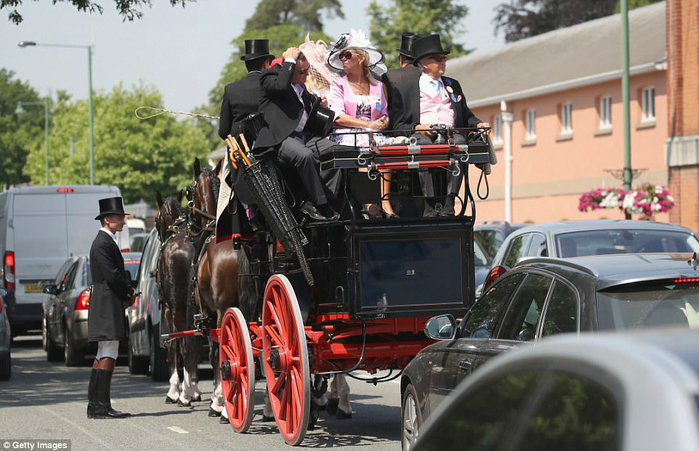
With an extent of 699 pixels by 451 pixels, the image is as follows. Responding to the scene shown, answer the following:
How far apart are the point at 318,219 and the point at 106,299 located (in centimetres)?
340

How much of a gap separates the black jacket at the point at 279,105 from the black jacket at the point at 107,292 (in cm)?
277

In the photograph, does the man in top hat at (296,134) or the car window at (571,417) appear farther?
the man in top hat at (296,134)

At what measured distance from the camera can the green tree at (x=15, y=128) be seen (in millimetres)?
120438

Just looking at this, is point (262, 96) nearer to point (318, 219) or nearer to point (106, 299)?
point (318, 219)

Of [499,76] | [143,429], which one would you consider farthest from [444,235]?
[499,76]

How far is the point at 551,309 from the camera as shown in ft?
20.5

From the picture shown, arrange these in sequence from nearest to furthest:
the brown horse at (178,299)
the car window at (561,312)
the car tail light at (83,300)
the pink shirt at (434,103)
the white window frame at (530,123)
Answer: the car window at (561,312)
the pink shirt at (434,103)
the brown horse at (178,299)
the car tail light at (83,300)
the white window frame at (530,123)

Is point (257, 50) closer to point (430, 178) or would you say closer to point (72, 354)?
point (430, 178)

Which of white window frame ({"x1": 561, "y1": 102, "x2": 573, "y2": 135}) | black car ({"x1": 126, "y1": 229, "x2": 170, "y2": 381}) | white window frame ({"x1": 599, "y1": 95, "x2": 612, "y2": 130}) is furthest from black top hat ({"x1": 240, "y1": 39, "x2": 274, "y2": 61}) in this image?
white window frame ({"x1": 561, "y1": 102, "x2": 573, "y2": 135})

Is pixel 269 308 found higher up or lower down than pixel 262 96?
lower down

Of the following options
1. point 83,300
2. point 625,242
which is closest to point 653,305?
point 625,242

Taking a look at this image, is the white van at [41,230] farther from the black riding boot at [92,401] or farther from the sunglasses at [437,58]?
the sunglasses at [437,58]

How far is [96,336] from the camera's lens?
12.0 metres

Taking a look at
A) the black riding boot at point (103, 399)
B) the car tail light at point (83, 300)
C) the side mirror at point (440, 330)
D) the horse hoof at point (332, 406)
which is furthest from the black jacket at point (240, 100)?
the car tail light at point (83, 300)
